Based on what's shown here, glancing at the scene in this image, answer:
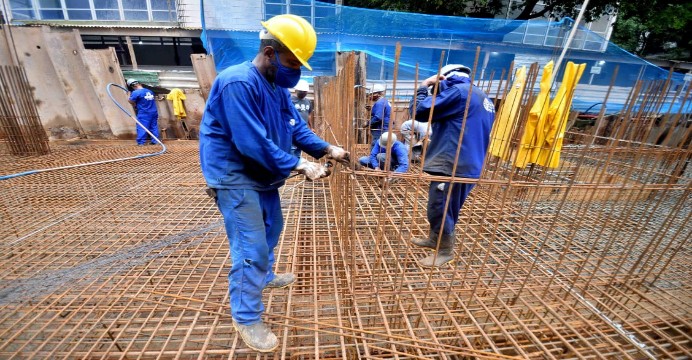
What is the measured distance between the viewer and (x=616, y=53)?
→ 991 cm

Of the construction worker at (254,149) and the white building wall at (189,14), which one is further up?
the white building wall at (189,14)

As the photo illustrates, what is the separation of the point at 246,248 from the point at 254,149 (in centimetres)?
59

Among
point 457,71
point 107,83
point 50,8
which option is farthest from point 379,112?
point 50,8

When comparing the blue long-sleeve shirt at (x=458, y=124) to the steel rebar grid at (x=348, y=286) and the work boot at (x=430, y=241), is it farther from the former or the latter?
the work boot at (x=430, y=241)

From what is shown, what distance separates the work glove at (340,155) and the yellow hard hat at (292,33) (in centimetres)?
60

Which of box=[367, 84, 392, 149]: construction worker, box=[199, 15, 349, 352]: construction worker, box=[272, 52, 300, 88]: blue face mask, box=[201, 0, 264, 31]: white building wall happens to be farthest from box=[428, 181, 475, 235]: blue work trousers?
box=[201, 0, 264, 31]: white building wall

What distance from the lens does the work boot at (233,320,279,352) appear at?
1790mm

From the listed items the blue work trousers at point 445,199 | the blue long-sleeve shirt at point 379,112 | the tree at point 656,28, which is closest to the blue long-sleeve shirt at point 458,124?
the blue work trousers at point 445,199

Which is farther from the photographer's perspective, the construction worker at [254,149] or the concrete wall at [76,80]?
the concrete wall at [76,80]

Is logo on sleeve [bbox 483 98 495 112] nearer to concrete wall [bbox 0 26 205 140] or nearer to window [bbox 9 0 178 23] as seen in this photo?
concrete wall [bbox 0 26 205 140]

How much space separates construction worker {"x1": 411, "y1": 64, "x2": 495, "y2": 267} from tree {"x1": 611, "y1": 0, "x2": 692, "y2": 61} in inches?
573

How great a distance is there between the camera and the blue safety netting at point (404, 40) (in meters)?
8.85

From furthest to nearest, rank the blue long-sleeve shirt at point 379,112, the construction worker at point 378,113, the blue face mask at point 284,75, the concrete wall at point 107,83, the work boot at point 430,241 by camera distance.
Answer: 1. the concrete wall at point 107,83
2. the blue long-sleeve shirt at point 379,112
3. the construction worker at point 378,113
4. the work boot at point 430,241
5. the blue face mask at point 284,75

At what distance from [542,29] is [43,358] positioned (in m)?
13.8
